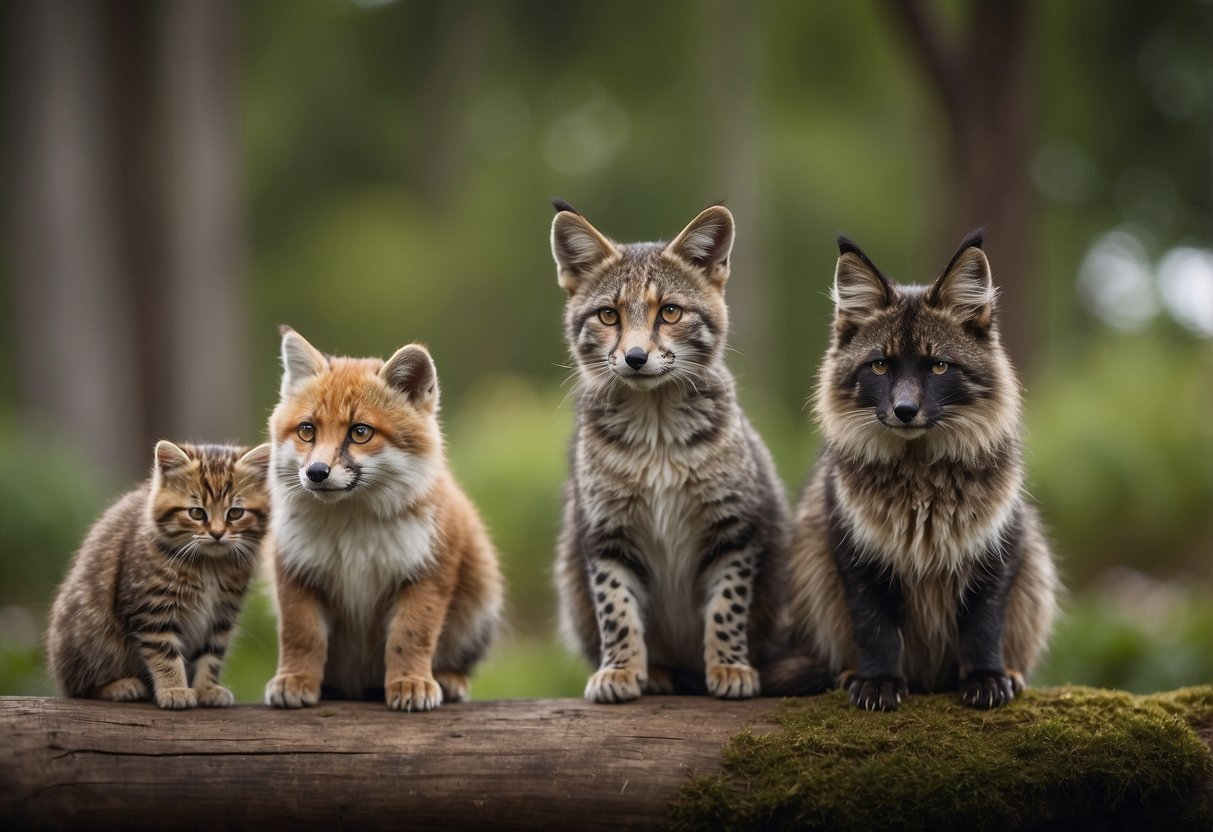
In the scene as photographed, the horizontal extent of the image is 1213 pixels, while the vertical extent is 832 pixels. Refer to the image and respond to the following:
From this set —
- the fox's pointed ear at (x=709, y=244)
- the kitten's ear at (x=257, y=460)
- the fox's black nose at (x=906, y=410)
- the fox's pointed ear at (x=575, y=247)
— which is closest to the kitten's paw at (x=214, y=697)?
the kitten's ear at (x=257, y=460)

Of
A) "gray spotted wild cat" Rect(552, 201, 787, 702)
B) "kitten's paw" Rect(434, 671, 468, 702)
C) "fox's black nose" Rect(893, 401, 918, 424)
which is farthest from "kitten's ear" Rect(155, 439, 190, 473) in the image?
"fox's black nose" Rect(893, 401, 918, 424)

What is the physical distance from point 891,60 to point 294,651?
1839 cm

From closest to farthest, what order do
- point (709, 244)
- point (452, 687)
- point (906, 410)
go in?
1. point (906, 410)
2. point (452, 687)
3. point (709, 244)

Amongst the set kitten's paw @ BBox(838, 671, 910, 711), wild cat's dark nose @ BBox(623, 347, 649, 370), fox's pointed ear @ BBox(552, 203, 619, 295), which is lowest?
kitten's paw @ BBox(838, 671, 910, 711)

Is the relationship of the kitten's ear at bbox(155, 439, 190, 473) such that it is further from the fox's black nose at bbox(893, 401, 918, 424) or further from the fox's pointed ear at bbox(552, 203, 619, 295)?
the fox's black nose at bbox(893, 401, 918, 424)

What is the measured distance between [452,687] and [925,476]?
6.88ft

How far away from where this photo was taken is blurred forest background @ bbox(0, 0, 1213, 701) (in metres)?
9.50

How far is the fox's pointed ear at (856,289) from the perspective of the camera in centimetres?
445

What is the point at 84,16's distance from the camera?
13.3m

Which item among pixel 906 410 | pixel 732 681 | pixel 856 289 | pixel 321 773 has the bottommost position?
pixel 321 773

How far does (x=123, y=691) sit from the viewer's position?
4516 mm

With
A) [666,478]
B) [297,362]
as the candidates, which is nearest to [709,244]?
[666,478]

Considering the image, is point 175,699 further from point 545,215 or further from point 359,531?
point 545,215

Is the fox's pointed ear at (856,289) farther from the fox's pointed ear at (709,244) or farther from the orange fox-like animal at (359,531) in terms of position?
the orange fox-like animal at (359,531)
